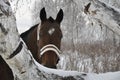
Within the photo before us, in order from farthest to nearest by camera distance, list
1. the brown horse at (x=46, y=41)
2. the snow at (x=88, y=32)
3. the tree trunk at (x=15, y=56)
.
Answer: the brown horse at (x=46, y=41)
the snow at (x=88, y=32)
the tree trunk at (x=15, y=56)

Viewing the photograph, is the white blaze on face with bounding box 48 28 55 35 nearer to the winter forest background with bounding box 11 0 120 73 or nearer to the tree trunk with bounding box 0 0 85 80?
the winter forest background with bounding box 11 0 120 73

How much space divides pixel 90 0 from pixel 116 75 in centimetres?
128

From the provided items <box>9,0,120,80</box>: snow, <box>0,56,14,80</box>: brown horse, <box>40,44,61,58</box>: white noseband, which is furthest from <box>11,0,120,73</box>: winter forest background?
<box>0,56,14,80</box>: brown horse

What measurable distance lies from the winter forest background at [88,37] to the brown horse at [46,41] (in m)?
0.43

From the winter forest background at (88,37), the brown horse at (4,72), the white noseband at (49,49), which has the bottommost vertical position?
the brown horse at (4,72)

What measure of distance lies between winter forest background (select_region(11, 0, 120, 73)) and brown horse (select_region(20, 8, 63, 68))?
0.43 meters

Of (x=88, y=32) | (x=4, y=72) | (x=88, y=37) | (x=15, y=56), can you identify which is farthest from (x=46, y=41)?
Answer: (x=88, y=32)

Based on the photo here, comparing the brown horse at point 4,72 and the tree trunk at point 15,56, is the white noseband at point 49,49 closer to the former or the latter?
the brown horse at point 4,72

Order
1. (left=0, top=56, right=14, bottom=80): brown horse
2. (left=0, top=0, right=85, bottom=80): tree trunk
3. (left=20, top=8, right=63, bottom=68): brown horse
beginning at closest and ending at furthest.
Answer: (left=0, top=0, right=85, bottom=80): tree trunk < (left=0, top=56, right=14, bottom=80): brown horse < (left=20, top=8, right=63, bottom=68): brown horse

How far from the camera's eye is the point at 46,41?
4020mm

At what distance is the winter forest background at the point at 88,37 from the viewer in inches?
137

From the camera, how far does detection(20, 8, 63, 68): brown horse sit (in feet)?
12.6

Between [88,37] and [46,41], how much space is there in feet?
34.0

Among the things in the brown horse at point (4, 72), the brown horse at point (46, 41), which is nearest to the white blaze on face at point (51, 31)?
the brown horse at point (46, 41)
